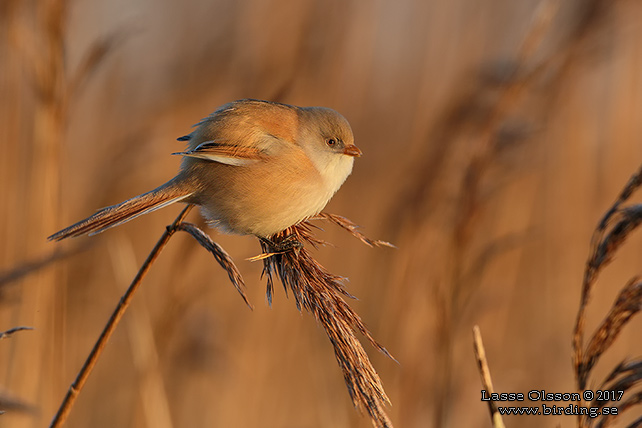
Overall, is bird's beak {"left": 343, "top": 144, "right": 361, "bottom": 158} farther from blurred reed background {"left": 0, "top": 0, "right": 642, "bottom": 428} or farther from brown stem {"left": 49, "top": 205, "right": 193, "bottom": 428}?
brown stem {"left": 49, "top": 205, "right": 193, "bottom": 428}

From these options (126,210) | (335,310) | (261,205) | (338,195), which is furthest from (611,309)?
(338,195)

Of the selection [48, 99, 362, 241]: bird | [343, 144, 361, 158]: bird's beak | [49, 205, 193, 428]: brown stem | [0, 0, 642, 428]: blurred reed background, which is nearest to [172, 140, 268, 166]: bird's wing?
[48, 99, 362, 241]: bird

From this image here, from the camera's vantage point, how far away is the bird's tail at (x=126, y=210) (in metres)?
1.59

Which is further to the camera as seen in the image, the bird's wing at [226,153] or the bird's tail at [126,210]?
the bird's wing at [226,153]

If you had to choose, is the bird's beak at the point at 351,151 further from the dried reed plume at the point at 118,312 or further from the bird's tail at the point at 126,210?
the dried reed plume at the point at 118,312

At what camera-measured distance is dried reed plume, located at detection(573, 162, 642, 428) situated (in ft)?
4.26

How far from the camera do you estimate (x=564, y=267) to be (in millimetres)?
3811

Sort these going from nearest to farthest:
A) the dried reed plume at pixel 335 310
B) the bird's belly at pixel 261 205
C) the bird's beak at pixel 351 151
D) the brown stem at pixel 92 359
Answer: the brown stem at pixel 92 359, the dried reed plume at pixel 335 310, the bird's belly at pixel 261 205, the bird's beak at pixel 351 151

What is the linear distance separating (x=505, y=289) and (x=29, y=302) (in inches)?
97.9

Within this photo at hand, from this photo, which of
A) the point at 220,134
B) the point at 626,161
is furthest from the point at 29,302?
the point at 626,161

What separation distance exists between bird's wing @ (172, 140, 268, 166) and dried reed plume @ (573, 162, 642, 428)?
1074mm

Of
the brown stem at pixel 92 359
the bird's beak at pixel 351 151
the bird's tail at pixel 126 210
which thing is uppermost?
the bird's beak at pixel 351 151

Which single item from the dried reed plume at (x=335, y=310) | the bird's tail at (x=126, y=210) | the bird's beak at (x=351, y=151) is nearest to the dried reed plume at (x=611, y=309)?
the dried reed plume at (x=335, y=310)

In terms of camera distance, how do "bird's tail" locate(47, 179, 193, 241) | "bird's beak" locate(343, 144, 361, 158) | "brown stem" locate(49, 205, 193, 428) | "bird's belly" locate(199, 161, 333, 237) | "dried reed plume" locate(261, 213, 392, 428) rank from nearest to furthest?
1. "brown stem" locate(49, 205, 193, 428)
2. "dried reed plume" locate(261, 213, 392, 428)
3. "bird's tail" locate(47, 179, 193, 241)
4. "bird's belly" locate(199, 161, 333, 237)
5. "bird's beak" locate(343, 144, 361, 158)
